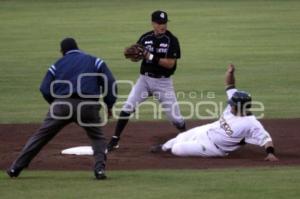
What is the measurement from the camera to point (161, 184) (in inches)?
393

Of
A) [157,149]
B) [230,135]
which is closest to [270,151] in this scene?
[230,135]

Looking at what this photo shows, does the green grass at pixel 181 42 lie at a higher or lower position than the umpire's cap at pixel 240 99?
lower

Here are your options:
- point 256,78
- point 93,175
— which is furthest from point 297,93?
point 93,175

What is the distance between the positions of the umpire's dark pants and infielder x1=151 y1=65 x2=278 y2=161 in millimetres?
2090

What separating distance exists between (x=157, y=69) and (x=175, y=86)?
25.1 ft

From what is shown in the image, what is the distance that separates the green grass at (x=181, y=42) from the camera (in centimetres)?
1931

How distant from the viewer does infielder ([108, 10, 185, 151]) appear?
41.3ft

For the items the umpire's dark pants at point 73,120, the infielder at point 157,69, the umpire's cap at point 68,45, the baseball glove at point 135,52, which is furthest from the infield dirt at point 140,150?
the umpire's cap at point 68,45

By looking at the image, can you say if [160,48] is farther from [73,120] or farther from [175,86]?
[175,86]

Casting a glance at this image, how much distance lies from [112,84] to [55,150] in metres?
3.11

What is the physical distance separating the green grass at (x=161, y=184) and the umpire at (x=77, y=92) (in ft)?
1.48

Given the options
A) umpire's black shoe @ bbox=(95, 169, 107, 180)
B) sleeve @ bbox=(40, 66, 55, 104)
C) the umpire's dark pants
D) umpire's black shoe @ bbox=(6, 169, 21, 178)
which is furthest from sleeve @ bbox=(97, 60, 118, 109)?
umpire's black shoe @ bbox=(6, 169, 21, 178)

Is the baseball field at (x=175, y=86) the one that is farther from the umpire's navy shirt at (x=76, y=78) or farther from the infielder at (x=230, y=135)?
the umpire's navy shirt at (x=76, y=78)

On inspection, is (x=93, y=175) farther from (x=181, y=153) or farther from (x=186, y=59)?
(x=186, y=59)
